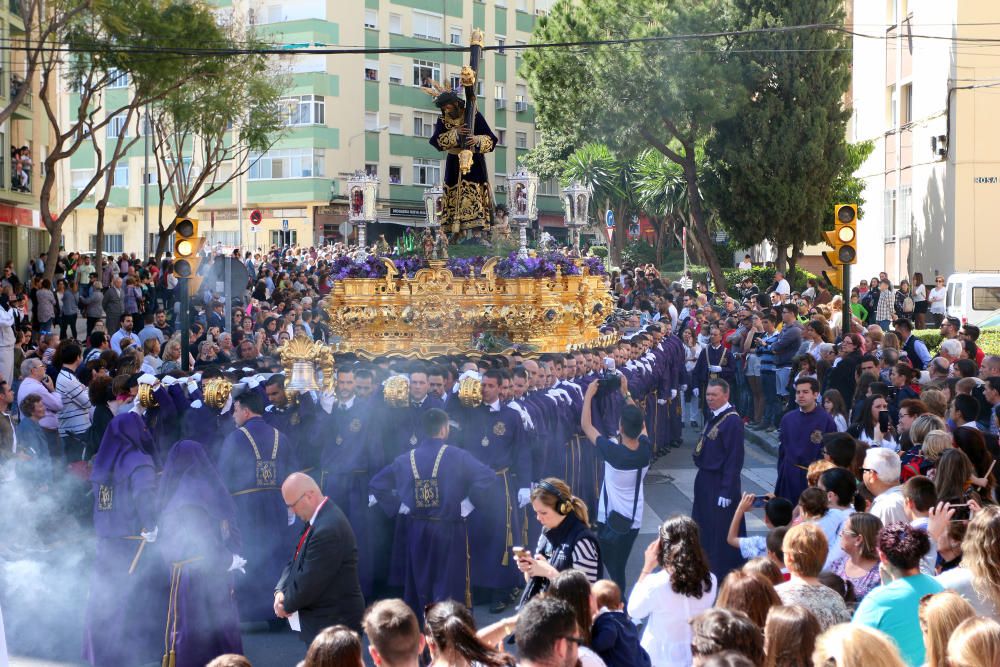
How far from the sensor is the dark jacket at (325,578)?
270 inches

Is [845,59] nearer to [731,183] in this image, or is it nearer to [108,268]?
[731,183]

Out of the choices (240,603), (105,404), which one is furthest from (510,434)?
(105,404)

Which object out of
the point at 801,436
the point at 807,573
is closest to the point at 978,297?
the point at 801,436

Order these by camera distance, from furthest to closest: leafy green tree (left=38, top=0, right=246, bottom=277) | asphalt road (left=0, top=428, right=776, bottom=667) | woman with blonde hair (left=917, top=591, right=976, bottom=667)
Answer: leafy green tree (left=38, top=0, right=246, bottom=277) < asphalt road (left=0, top=428, right=776, bottom=667) < woman with blonde hair (left=917, top=591, right=976, bottom=667)

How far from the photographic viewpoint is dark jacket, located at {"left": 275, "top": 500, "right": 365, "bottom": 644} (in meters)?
6.86

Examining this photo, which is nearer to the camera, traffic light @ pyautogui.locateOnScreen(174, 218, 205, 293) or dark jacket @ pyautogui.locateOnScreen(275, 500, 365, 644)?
dark jacket @ pyautogui.locateOnScreen(275, 500, 365, 644)

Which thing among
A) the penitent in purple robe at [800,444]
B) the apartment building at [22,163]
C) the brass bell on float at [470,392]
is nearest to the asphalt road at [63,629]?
the penitent in purple robe at [800,444]

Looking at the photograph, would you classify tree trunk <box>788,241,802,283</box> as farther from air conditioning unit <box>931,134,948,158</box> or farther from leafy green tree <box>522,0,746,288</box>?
air conditioning unit <box>931,134,948,158</box>

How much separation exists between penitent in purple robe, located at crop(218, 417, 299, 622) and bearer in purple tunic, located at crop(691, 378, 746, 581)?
3.23 m

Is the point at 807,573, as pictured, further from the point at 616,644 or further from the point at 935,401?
the point at 935,401

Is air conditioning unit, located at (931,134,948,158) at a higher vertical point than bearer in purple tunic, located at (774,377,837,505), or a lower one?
higher

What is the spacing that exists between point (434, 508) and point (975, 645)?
5006 millimetres

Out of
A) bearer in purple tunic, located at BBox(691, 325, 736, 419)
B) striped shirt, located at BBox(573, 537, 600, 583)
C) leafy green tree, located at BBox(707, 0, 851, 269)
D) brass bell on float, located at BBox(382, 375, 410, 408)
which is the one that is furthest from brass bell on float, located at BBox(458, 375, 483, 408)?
leafy green tree, located at BBox(707, 0, 851, 269)

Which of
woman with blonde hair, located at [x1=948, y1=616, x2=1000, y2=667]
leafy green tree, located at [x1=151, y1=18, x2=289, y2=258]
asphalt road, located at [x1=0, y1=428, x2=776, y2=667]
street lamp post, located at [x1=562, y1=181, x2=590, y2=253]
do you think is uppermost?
leafy green tree, located at [x1=151, y1=18, x2=289, y2=258]
